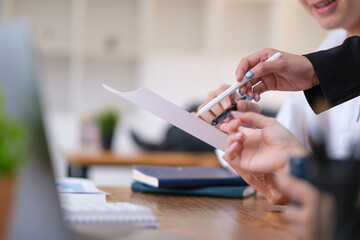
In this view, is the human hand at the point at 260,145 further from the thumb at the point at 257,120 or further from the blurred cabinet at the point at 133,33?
the blurred cabinet at the point at 133,33

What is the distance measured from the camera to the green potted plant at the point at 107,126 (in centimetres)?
434

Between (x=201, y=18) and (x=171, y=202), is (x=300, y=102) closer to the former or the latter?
(x=171, y=202)

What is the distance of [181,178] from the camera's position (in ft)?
4.33

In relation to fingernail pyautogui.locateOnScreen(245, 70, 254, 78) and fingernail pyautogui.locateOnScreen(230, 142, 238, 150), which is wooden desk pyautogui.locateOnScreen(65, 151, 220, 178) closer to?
fingernail pyautogui.locateOnScreen(245, 70, 254, 78)

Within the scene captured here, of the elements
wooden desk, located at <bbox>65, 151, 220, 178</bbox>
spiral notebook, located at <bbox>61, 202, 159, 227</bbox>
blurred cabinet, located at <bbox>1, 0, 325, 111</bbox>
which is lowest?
wooden desk, located at <bbox>65, 151, 220, 178</bbox>

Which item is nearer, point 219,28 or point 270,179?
point 270,179

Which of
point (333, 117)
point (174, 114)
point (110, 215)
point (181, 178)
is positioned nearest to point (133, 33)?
point (333, 117)

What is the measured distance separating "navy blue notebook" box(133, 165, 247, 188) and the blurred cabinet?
4256 millimetres

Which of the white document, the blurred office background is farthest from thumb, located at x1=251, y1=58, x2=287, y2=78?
the blurred office background

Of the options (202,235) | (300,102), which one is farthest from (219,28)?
(202,235)

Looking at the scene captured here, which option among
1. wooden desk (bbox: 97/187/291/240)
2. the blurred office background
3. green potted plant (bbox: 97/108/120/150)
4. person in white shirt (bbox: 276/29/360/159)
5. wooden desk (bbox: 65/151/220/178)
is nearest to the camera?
wooden desk (bbox: 97/187/291/240)

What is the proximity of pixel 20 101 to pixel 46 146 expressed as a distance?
0.18ft

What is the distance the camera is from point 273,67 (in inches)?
43.6

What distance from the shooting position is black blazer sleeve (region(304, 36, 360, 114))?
3.74ft
